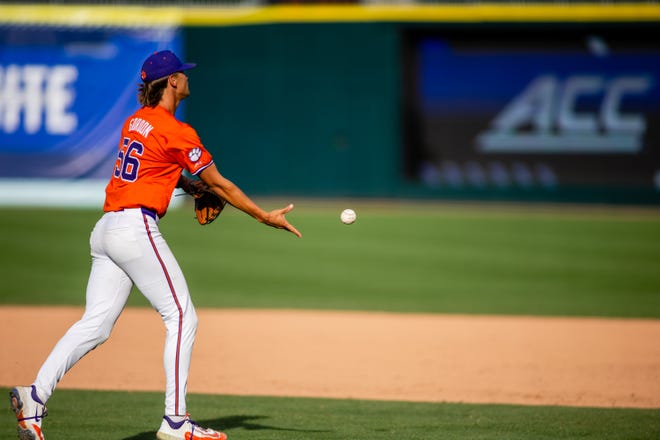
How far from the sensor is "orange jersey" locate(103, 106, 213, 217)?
179 inches

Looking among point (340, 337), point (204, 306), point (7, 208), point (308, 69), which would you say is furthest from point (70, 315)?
point (308, 69)

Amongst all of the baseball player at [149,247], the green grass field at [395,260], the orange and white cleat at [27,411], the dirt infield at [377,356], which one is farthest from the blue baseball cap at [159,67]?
the green grass field at [395,260]

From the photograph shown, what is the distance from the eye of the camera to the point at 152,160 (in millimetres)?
4586

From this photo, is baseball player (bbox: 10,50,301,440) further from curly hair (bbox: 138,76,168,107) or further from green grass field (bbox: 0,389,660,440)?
green grass field (bbox: 0,389,660,440)

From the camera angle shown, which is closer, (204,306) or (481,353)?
(481,353)

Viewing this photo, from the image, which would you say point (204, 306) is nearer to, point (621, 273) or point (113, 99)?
point (621, 273)

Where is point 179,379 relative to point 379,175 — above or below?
above

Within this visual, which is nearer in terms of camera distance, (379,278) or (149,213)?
(149,213)

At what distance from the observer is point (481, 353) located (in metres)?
7.77

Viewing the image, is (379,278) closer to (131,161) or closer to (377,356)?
(377,356)

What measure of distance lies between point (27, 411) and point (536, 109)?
16.3m

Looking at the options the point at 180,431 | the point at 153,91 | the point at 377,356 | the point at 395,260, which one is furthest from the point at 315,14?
the point at 180,431

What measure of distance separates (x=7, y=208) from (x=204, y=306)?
978 cm

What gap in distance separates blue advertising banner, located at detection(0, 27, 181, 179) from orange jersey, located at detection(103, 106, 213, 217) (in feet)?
51.6
